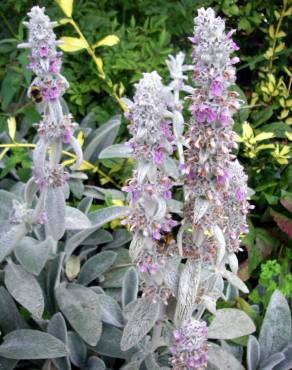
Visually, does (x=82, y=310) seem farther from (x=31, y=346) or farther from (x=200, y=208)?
(x=200, y=208)

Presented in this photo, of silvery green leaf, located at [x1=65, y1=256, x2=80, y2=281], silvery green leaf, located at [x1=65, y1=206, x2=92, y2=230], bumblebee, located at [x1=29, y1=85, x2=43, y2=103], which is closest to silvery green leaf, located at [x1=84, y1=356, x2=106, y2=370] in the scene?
silvery green leaf, located at [x1=65, y1=256, x2=80, y2=281]

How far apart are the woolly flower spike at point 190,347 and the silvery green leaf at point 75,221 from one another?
601 millimetres

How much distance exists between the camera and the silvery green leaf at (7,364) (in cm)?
201

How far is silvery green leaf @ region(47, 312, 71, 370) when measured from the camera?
6.46 feet

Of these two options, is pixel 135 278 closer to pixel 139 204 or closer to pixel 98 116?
pixel 139 204

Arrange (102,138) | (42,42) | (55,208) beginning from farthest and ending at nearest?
(102,138) < (55,208) < (42,42)

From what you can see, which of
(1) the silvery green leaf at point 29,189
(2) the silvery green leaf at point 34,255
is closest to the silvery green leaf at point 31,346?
(2) the silvery green leaf at point 34,255

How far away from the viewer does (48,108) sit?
1.73 metres

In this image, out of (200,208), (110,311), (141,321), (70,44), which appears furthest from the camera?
(70,44)

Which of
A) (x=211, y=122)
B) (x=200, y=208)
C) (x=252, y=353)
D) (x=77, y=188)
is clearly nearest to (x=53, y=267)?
(x=77, y=188)

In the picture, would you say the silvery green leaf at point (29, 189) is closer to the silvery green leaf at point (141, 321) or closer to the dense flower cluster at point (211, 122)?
the silvery green leaf at point (141, 321)

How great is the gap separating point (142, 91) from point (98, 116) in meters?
1.60

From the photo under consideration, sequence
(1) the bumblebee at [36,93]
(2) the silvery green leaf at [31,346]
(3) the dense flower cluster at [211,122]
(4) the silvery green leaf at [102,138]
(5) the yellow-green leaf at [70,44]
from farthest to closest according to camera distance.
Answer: (4) the silvery green leaf at [102,138] → (5) the yellow-green leaf at [70,44] → (2) the silvery green leaf at [31,346] → (1) the bumblebee at [36,93] → (3) the dense flower cluster at [211,122]

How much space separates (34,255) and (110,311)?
38cm
